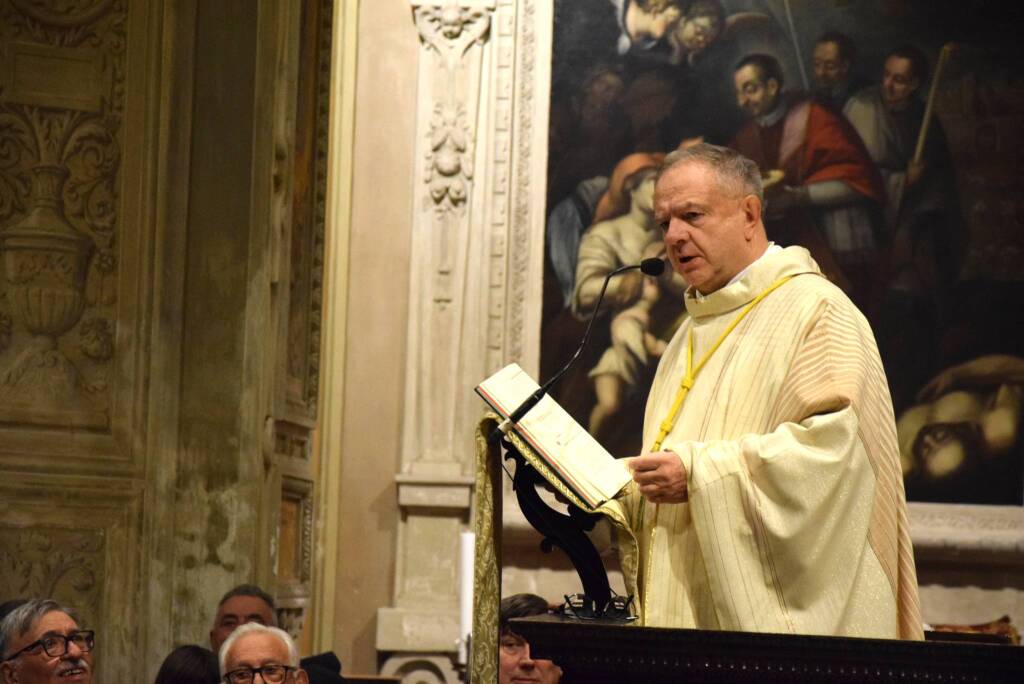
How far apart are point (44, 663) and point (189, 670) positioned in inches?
25.1

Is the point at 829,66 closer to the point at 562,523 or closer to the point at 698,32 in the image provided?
the point at 698,32

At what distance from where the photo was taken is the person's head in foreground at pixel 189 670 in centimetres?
527

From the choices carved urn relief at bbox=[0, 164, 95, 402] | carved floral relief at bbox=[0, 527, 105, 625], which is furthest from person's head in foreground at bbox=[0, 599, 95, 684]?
carved urn relief at bbox=[0, 164, 95, 402]

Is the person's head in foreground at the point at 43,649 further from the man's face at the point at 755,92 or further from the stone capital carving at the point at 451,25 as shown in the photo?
the man's face at the point at 755,92

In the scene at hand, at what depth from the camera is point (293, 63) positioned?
668 centimetres

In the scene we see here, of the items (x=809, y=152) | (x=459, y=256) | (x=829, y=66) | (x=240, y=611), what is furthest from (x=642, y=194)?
(x=240, y=611)

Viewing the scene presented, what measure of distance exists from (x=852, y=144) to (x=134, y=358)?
185 inches

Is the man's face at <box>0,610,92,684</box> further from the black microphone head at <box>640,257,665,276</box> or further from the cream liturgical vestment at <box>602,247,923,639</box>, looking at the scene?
the black microphone head at <box>640,257,665,276</box>

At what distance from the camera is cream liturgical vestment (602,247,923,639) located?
355 centimetres

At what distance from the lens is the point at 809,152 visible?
937 cm

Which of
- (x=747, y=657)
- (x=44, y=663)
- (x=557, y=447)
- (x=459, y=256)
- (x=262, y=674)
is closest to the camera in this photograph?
(x=747, y=657)

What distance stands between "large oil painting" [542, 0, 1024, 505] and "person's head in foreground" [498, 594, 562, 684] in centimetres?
379

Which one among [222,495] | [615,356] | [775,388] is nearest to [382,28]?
[615,356]

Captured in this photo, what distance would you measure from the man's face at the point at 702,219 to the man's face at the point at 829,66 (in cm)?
565
